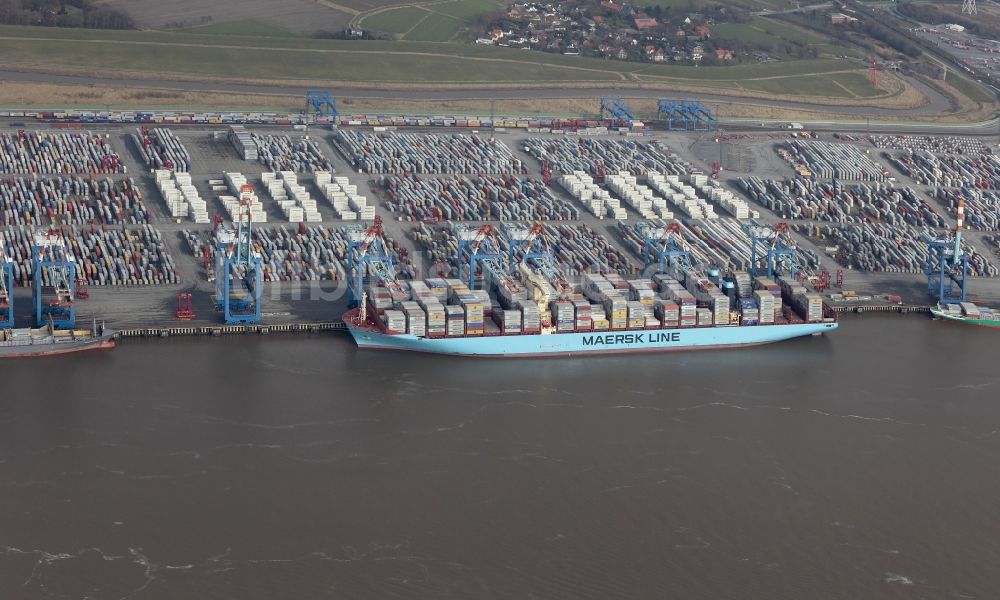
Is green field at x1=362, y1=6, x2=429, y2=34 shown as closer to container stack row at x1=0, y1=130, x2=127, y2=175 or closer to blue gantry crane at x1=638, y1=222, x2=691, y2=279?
container stack row at x1=0, y1=130, x2=127, y2=175

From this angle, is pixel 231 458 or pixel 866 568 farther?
pixel 231 458

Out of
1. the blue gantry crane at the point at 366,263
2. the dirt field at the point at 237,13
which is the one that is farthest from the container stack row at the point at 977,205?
the dirt field at the point at 237,13

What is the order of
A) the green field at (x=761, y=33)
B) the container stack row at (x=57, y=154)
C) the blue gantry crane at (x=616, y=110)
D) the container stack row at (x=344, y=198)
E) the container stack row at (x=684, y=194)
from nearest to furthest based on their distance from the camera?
1. the container stack row at (x=344, y=198)
2. the container stack row at (x=57, y=154)
3. the container stack row at (x=684, y=194)
4. the blue gantry crane at (x=616, y=110)
5. the green field at (x=761, y=33)

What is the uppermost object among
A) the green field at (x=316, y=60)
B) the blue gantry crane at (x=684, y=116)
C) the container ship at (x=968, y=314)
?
the green field at (x=316, y=60)

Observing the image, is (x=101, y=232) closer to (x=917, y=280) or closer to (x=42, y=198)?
(x=42, y=198)

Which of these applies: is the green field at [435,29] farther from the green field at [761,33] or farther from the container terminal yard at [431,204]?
the container terminal yard at [431,204]

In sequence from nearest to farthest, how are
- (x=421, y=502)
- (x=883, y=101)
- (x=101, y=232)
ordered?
(x=421, y=502), (x=101, y=232), (x=883, y=101)

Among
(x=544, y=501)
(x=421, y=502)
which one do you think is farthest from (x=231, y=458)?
(x=544, y=501)

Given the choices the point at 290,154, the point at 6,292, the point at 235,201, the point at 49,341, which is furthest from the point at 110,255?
the point at 290,154
